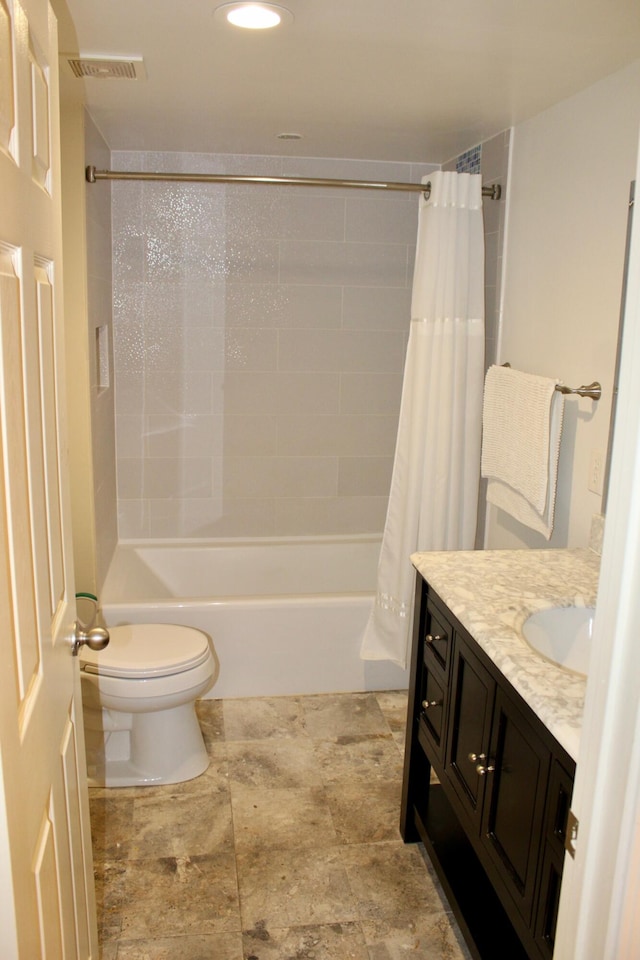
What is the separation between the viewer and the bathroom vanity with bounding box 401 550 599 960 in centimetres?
140

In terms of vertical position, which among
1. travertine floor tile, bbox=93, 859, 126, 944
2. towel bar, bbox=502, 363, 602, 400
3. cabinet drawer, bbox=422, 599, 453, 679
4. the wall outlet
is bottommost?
travertine floor tile, bbox=93, 859, 126, 944

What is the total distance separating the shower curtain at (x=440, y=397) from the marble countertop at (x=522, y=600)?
72cm

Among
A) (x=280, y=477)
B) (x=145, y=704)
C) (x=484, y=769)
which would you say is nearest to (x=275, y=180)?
(x=280, y=477)

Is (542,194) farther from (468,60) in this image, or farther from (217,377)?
(217,377)

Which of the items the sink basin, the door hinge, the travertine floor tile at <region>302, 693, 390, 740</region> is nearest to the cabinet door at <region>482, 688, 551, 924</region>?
the sink basin

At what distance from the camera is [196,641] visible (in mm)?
2652

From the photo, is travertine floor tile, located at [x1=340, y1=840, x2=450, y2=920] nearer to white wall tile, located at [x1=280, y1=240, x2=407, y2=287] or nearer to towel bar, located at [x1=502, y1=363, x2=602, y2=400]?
towel bar, located at [x1=502, y1=363, x2=602, y2=400]

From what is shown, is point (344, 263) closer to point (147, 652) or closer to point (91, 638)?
point (147, 652)

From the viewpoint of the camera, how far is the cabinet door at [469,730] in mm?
1686

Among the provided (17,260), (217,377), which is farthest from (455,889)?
(217,377)

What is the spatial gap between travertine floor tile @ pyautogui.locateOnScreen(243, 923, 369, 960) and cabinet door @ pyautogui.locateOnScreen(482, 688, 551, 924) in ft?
1.80

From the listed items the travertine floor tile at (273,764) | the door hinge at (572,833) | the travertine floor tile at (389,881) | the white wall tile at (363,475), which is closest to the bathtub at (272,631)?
the travertine floor tile at (273,764)

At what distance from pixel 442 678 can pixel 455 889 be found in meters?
0.52

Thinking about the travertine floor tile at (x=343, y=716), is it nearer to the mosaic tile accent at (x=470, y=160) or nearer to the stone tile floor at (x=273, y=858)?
the stone tile floor at (x=273, y=858)
